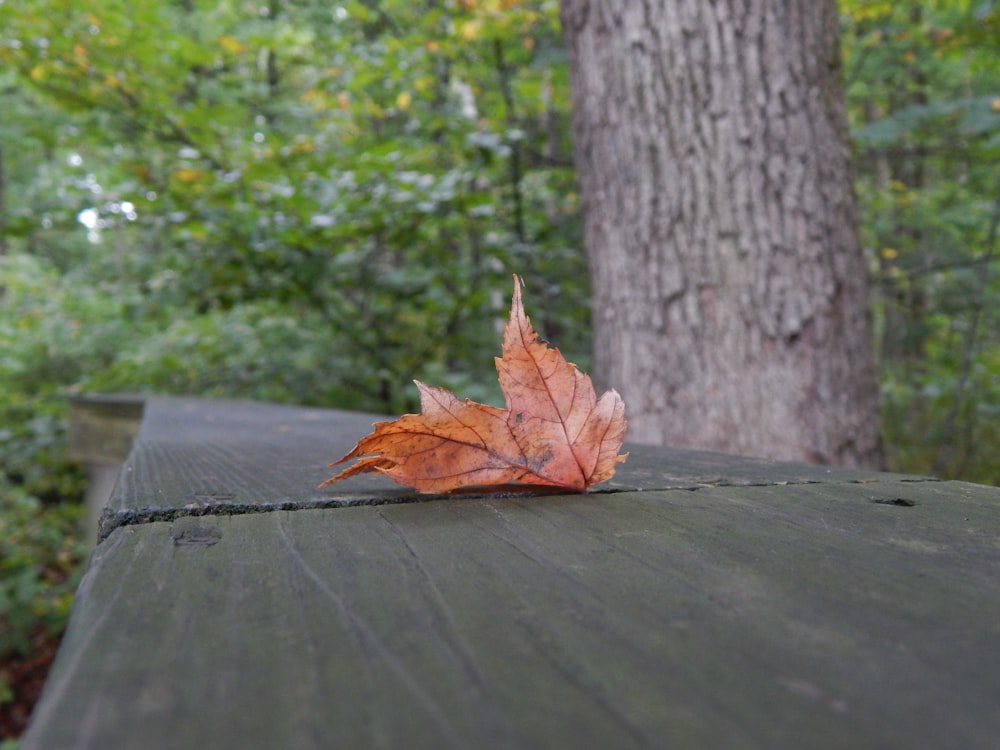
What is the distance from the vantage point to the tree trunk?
2.24m

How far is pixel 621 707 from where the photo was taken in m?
0.36

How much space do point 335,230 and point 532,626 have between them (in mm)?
3638

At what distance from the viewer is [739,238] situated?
2.29 m

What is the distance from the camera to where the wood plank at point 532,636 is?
1.13 feet

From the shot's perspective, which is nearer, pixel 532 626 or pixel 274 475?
pixel 532 626

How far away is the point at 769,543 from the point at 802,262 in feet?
5.97

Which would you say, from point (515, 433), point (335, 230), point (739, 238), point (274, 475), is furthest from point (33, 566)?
point (515, 433)

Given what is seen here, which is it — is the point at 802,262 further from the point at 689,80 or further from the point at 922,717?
the point at 922,717

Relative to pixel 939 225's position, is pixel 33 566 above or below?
below

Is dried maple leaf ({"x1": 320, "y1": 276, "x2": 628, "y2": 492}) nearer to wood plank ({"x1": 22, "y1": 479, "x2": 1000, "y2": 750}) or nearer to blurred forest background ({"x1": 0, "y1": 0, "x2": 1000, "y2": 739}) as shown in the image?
wood plank ({"x1": 22, "y1": 479, "x2": 1000, "y2": 750})

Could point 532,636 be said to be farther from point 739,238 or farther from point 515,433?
point 739,238

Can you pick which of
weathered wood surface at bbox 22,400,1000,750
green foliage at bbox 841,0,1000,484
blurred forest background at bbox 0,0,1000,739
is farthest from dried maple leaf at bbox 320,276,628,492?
green foliage at bbox 841,0,1000,484

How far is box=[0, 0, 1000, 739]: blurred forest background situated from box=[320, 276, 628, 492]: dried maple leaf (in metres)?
2.78

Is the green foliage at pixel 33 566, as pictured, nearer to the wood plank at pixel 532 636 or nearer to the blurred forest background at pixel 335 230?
the blurred forest background at pixel 335 230
